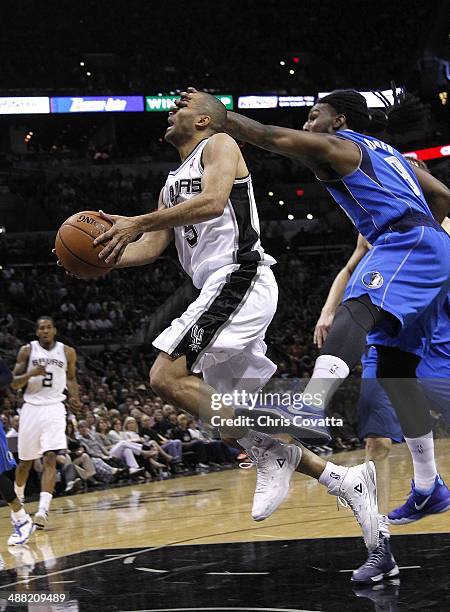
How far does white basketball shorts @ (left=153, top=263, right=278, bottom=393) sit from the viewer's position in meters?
3.92

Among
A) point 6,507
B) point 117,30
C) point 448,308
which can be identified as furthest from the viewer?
point 117,30

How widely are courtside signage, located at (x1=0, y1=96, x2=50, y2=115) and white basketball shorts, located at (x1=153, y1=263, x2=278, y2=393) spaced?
20.1 metres

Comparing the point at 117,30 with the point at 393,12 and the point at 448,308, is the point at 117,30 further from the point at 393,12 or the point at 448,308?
the point at 448,308

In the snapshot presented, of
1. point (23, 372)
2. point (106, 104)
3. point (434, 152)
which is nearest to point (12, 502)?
point (23, 372)

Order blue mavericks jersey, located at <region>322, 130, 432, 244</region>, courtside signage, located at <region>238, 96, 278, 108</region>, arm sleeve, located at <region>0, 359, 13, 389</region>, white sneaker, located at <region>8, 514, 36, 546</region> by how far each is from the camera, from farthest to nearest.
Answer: courtside signage, located at <region>238, 96, 278, 108</region>
white sneaker, located at <region>8, 514, 36, 546</region>
arm sleeve, located at <region>0, 359, 13, 389</region>
blue mavericks jersey, located at <region>322, 130, 432, 244</region>

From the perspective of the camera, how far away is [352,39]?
28219 mm

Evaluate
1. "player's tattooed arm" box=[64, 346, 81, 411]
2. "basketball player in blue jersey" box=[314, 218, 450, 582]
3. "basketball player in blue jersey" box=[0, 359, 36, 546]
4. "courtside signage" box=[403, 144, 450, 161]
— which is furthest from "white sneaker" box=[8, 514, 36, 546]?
"courtside signage" box=[403, 144, 450, 161]

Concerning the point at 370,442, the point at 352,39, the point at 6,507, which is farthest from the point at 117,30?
the point at 370,442

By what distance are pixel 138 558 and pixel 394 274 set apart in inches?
91.1

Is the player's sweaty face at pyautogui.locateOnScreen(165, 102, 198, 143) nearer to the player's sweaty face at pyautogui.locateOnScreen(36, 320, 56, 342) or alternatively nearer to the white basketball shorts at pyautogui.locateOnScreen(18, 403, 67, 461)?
the player's sweaty face at pyautogui.locateOnScreen(36, 320, 56, 342)

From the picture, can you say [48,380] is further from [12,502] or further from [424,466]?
[424,466]

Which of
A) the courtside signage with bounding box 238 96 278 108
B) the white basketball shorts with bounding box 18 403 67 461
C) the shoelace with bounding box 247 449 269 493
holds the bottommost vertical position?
the courtside signage with bounding box 238 96 278 108

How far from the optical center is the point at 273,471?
402 cm

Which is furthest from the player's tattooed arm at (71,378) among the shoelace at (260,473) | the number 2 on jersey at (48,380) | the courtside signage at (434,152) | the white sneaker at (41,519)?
the courtside signage at (434,152)
